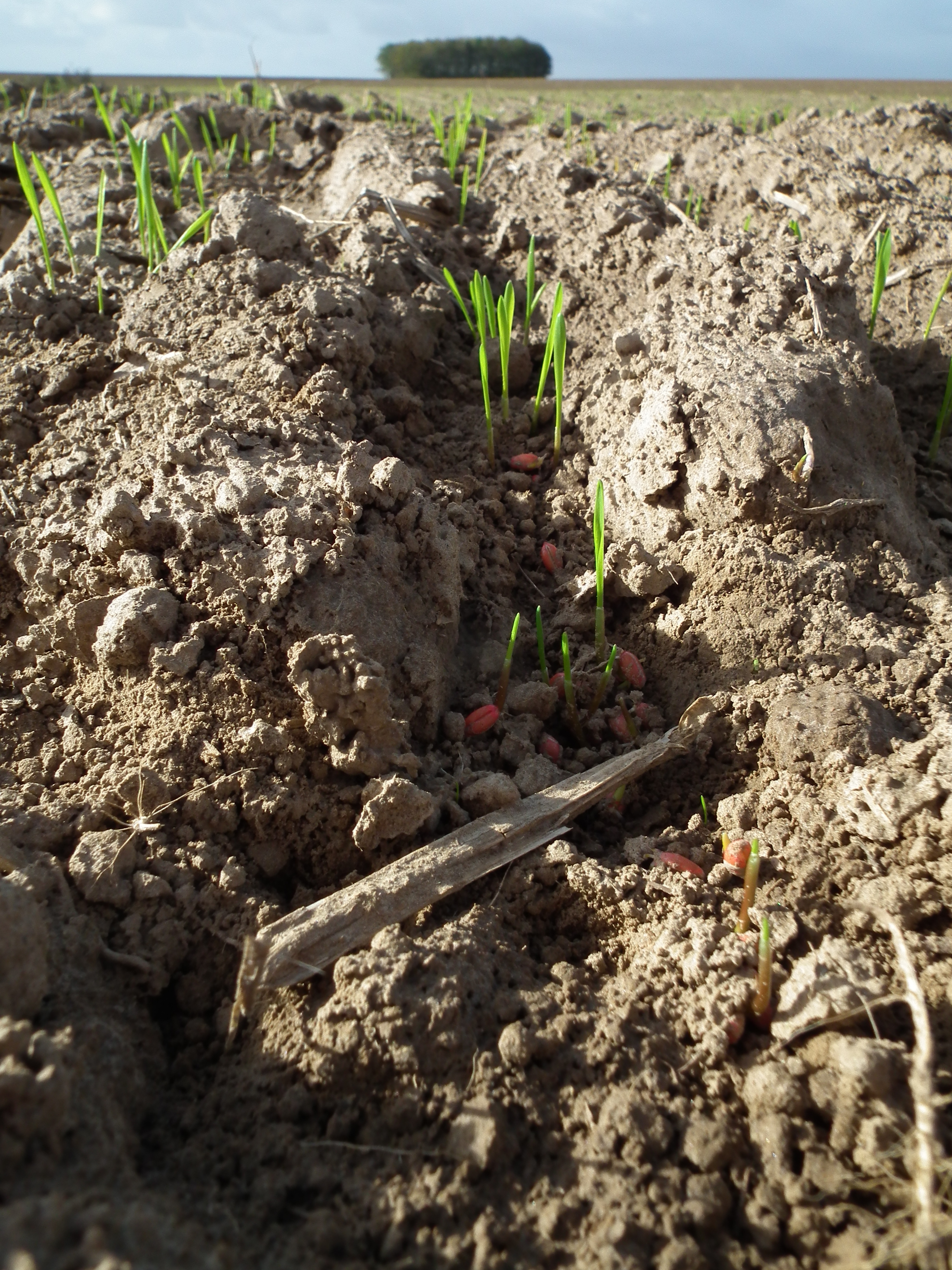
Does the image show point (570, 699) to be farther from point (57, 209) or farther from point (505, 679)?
point (57, 209)

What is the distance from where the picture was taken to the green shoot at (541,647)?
1823mm

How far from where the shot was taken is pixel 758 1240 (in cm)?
107

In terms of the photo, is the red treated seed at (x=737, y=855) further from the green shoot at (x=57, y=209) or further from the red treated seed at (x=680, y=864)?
the green shoot at (x=57, y=209)

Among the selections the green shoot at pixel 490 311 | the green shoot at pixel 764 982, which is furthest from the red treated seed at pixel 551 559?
the green shoot at pixel 764 982

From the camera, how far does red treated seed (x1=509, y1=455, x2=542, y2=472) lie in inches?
90.7

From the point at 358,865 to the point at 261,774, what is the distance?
0.25m

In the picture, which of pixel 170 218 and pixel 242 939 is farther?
pixel 170 218

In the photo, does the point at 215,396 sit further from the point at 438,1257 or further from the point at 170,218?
the point at 438,1257

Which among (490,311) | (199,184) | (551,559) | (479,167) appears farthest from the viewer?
(479,167)

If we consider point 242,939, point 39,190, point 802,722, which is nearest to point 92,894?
point 242,939

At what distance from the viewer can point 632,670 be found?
190 centimetres

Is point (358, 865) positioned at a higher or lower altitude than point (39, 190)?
lower

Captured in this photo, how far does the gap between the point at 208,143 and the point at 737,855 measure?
342 centimetres

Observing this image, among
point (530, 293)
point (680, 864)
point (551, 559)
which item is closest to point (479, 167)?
point (530, 293)
